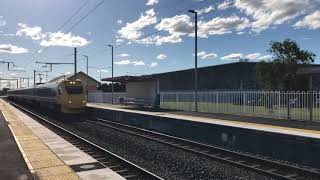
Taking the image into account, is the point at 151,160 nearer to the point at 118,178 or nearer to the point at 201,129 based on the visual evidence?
the point at 118,178

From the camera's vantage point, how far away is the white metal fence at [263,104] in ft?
74.4

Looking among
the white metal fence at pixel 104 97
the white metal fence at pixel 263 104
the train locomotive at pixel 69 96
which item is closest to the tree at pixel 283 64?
the white metal fence at pixel 263 104

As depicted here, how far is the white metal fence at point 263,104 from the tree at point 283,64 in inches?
185

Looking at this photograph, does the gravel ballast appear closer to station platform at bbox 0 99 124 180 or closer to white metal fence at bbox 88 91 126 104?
station platform at bbox 0 99 124 180

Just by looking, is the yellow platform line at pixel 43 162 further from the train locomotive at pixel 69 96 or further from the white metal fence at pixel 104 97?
the white metal fence at pixel 104 97

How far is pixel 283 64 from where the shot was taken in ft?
105

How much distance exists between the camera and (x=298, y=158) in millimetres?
13516

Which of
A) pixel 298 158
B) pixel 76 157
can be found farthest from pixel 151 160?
pixel 298 158

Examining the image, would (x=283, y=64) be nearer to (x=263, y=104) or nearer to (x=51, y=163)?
(x=263, y=104)

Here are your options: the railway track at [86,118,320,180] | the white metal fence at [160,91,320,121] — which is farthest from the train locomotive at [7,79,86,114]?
the railway track at [86,118,320,180]

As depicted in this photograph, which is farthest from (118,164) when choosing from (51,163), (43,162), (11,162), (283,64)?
(283,64)

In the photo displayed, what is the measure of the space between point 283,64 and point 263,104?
759 centimetres

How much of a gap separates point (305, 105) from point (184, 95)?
14566 mm

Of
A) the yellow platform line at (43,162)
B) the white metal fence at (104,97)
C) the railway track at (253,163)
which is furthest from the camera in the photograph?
the white metal fence at (104,97)
